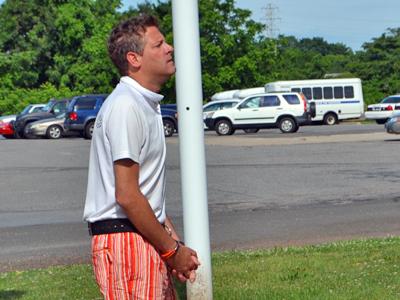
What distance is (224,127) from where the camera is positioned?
43.6 metres

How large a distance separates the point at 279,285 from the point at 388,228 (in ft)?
14.9

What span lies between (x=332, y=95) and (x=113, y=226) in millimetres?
51352

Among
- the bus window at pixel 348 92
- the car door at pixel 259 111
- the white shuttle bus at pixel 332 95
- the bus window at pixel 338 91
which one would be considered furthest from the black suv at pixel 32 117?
the bus window at pixel 348 92

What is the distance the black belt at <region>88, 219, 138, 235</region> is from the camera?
164 inches

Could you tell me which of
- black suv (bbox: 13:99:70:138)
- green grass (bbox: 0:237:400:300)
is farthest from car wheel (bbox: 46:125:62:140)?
green grass (bbox: 0:237:400:300)

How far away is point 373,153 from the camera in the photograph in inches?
989

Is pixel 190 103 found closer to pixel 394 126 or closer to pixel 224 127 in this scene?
pixel 394 126

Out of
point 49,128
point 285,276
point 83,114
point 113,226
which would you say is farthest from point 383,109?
point 113,226

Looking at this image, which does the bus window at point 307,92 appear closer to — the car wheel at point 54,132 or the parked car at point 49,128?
the parked car at point 49,128

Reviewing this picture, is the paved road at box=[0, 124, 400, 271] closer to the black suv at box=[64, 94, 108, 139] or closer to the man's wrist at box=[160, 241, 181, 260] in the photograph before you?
the man's wrist at box=[160, 241, 181, 260]

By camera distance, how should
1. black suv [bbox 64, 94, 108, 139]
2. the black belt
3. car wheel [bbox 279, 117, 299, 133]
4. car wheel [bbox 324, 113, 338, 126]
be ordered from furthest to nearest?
car wheel [bbox 324, 113, 338, 126], car wheel [bbox 279, 117, 299, 133], black suv [bbox 64, 94, 108, 139], the black belt

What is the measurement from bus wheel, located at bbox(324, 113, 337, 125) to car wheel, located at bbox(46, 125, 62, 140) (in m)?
16.8

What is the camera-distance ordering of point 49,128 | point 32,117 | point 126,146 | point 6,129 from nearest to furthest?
point 126,146 < point 49,128 < point 32,117 < point 6,129

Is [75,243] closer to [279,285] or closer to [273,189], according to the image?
[279,285]
